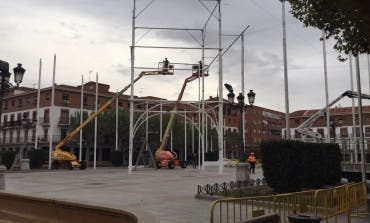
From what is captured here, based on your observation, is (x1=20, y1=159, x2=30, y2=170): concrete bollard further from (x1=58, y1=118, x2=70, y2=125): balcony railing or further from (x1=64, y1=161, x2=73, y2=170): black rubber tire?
(x1=58, y1=118, x2=70, y2=125): balcony railing

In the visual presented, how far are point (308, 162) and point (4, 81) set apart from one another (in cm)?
1143

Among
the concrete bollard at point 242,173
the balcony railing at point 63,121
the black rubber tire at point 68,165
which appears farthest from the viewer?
the balcony railing at point 63,121

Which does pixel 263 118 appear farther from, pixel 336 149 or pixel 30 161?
pixel 336 149

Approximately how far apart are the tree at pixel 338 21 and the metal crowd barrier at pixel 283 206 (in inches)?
161

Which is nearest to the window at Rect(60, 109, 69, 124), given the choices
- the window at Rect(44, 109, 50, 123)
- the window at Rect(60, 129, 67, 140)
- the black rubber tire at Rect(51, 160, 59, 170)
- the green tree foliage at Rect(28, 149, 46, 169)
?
the window at Rect(60, 129, 67, 140)

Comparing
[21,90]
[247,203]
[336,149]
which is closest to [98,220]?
[247,203]

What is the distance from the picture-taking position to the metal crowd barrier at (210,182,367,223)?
8531 mm

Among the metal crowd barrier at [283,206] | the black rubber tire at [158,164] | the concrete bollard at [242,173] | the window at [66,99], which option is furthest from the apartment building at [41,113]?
the metal crowd barrier at [283,206]

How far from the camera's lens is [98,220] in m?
8.22

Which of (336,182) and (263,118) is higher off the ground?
(263,118)

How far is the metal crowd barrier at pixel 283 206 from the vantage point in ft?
28.0

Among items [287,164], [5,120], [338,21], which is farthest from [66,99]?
[338,21]

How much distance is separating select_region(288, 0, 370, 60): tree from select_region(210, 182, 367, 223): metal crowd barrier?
410cm

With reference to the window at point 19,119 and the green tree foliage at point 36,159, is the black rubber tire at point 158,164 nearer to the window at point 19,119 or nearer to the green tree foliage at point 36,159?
the green tree foliage at point 36,159
